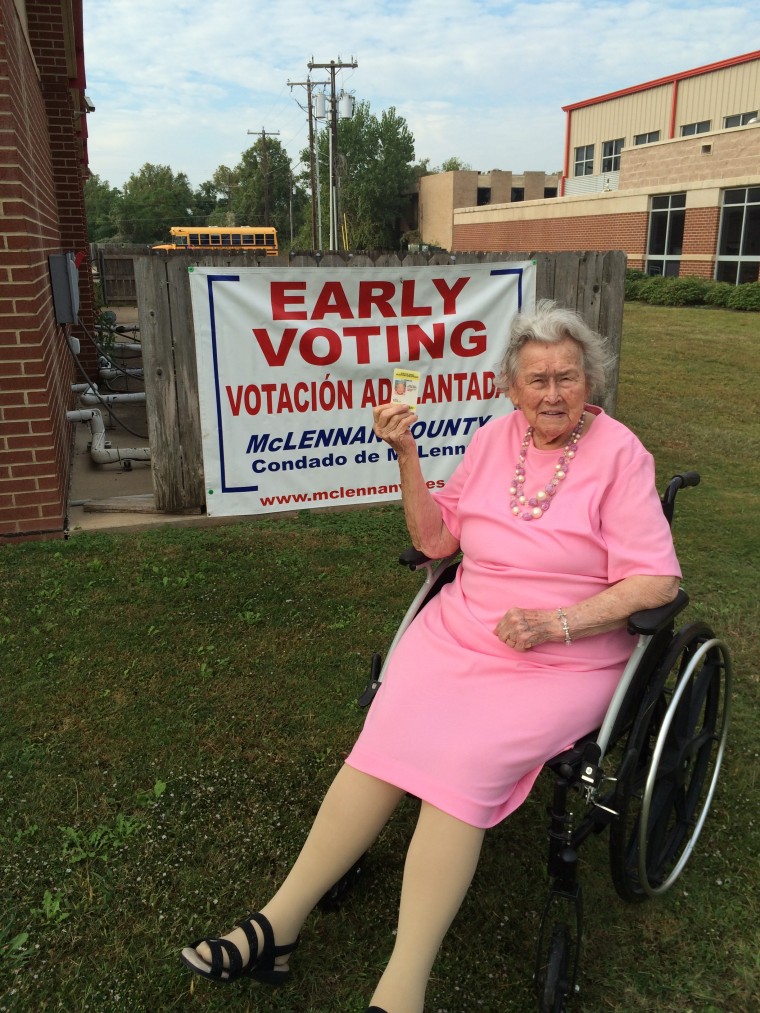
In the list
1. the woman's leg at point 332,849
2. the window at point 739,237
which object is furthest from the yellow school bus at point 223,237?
the woman's leg at point 332,849

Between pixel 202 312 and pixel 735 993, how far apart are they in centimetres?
386

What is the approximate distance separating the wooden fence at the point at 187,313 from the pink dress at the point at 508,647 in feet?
8.94

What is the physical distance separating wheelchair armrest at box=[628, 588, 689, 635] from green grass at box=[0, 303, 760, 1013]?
0.90 m

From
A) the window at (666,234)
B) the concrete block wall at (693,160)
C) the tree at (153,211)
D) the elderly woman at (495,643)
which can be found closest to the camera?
the elderly woman at (495,643)

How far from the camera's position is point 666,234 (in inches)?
1045

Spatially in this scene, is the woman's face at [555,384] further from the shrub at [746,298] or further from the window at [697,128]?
the window at [697,128]

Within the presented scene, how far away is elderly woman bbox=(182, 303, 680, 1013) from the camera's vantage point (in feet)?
6.15

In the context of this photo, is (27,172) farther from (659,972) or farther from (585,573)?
(659,972)

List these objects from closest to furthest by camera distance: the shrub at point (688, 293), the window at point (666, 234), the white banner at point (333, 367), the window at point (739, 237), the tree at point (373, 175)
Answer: the white banner at point (333, 367) → the shrub at point (688, 293) → the window at point (739, 237) → the window at point (666, 234) → the tree at point (373, 175)

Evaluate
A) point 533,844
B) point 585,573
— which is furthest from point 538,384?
point 533,844

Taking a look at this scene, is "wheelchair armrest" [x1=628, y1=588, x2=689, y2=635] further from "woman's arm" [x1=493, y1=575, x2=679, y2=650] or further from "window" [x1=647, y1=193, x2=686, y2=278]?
"window" [x1=647, y1=193, x2=686, y2=278]

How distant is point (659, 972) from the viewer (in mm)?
2092

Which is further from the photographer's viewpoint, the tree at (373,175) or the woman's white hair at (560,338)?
the tree at (373,175)

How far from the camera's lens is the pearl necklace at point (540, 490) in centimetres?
226
